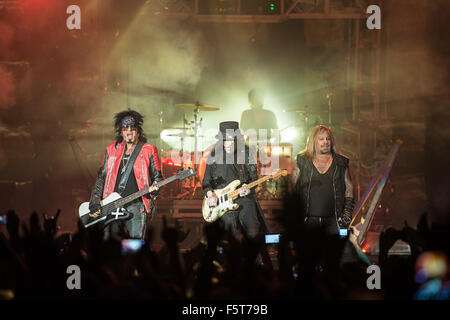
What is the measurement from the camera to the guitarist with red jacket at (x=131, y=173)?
18.4 feet

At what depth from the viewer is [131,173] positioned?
570 centimetres

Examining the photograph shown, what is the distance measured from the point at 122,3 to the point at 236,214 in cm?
851

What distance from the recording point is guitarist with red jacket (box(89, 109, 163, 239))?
5619 millimetres

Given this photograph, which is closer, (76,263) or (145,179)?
(76,263)

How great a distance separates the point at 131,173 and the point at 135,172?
5cm

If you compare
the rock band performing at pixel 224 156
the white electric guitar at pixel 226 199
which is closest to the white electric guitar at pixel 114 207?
the rock band performing at pixel 224 156

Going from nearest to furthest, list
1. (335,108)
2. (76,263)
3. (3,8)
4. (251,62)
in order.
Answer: (76,263), (3,8), (335,108), (251,62)

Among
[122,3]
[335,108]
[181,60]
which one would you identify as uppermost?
[122,3]

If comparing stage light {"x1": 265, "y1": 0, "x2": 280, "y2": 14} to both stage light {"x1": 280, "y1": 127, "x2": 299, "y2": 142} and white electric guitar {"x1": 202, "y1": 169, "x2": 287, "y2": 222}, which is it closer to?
stage light {"x1": 280, "y1": 127, "x2": 299, "y2": 142}

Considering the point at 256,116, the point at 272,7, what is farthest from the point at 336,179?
the point at 256,116

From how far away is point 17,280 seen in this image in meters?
1.34

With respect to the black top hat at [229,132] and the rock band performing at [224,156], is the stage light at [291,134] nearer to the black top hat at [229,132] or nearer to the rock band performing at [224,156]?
the rock band performing at [224,156]

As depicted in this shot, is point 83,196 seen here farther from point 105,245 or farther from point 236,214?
point 105,245

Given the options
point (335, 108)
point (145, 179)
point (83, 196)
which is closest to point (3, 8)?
point (83, 196)
